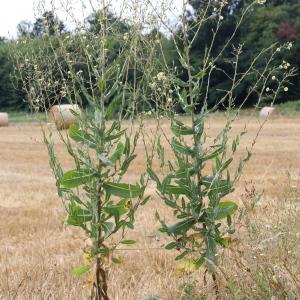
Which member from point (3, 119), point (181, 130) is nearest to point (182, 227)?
point (181, 130)

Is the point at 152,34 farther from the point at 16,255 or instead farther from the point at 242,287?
the point at 16,255

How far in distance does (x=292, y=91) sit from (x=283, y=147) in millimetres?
25362

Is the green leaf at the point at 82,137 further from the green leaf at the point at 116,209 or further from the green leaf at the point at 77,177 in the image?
the green leaf at the point at 116,209

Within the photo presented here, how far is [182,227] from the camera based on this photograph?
285 centimetres

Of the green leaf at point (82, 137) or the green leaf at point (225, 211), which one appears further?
the green leaf at point (225, 211)

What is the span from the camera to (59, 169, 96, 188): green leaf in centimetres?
264

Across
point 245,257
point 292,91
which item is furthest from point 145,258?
point 292,91

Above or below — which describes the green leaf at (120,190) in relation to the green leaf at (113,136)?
below

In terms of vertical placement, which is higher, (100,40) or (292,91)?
(100,40)

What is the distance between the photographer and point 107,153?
2648 mm

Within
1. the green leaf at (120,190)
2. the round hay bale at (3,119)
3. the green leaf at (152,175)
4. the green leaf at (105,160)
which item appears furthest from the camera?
the round hay bale at (3,119)

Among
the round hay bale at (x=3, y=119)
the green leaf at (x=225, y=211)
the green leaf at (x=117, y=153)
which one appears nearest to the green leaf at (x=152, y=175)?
the green leaf at (x=117, y=153)

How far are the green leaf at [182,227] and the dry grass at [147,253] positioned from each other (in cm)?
24

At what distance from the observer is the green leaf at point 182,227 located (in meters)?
2.84
